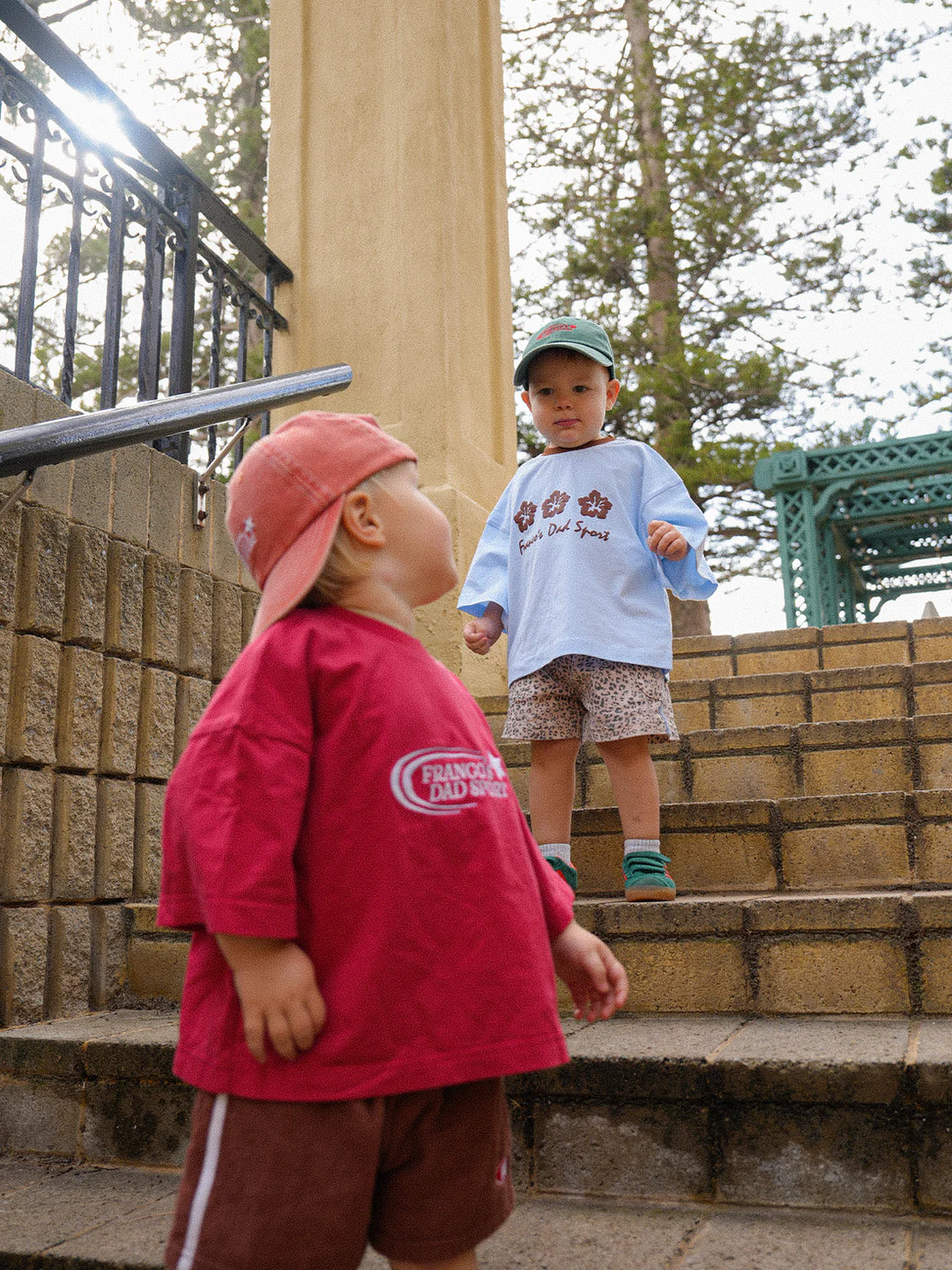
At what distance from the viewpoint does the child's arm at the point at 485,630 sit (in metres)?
2.67

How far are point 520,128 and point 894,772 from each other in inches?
360

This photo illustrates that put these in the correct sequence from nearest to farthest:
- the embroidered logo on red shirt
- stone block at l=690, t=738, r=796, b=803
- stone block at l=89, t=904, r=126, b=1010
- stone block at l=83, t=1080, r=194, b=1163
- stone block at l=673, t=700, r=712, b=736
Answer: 1. the embroidered logo on red shirt
2. stone block at l=83, t=1080, r=194, b=1163
3. stone block at l=89, t=904, r=126, b=1010
4. stone block at l=690, t=738, r=796, b=803
5. stone block at l=673, t=700, r=712, b=736

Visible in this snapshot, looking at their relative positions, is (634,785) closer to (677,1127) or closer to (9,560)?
(677,1127)

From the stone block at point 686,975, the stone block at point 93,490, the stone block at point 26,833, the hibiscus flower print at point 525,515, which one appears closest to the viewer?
the stone block at point 686,975

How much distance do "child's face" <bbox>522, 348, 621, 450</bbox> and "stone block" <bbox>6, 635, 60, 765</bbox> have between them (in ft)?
4.11

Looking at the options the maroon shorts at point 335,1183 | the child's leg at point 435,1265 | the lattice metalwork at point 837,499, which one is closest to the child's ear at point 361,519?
the maroon shorts at point 335,1183

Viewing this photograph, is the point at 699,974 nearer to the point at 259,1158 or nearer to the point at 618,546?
the point at 618,546

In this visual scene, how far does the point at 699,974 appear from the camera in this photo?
208 centimetres

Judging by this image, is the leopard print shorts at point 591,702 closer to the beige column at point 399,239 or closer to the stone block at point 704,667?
the beige column at point 399,239

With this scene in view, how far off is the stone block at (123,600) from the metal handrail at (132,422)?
0.34 metres

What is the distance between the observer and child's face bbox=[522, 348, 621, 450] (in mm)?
2729

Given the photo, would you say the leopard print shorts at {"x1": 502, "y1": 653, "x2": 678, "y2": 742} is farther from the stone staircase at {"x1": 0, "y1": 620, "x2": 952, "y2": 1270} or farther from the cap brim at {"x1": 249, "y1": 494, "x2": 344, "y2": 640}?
the cap brim at {"x1": 249, "y1": 494, "x2": 344, "y2": 640}

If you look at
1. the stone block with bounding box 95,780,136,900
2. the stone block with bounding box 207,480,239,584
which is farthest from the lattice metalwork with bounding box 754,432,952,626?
the stone block with bounding box 95,780,136,900

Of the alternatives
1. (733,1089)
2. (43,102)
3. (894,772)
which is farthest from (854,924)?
(43,102)
